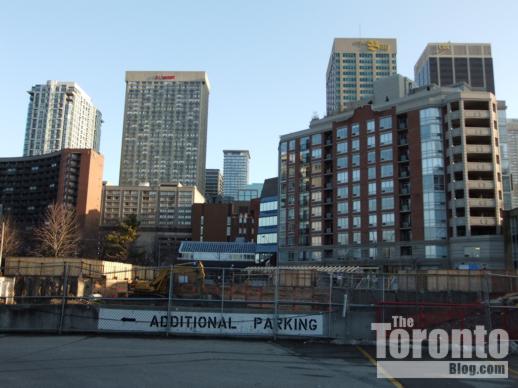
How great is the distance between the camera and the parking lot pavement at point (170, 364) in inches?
394

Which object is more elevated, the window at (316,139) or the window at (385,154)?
the window at (316,139)

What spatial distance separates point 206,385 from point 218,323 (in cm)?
781

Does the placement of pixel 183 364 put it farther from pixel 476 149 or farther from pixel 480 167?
pixel 476 149

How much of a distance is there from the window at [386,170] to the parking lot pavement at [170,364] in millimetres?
74461

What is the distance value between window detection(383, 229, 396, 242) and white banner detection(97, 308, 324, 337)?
69.9 meters

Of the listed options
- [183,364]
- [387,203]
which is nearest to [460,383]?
[183,364]

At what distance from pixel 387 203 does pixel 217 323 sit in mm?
72750

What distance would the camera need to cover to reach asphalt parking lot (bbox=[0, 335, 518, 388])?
10047mm

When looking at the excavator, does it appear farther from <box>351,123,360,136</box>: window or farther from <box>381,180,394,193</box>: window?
<box>351,123,360,136</box>: window

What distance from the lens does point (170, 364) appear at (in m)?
12.0

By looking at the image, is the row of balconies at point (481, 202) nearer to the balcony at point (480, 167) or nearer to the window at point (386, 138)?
the balcony at point (480, 167)

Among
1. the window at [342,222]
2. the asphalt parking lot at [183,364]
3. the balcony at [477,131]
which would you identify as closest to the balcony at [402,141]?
the balcony at [477,131]

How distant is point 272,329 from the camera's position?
57.0 ft

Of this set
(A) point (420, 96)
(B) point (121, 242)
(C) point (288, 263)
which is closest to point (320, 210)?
(C) point (288, 263)
